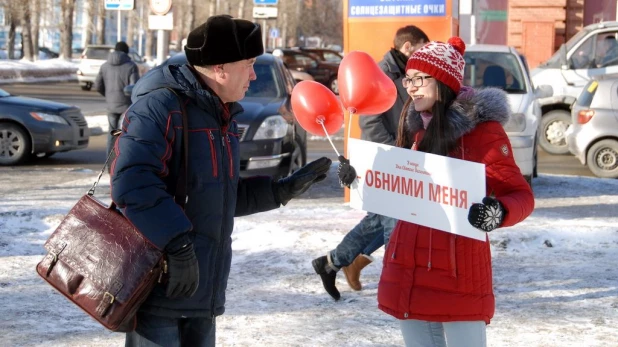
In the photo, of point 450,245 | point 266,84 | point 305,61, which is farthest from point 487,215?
point 305,61

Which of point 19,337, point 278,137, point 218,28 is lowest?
point 19,337

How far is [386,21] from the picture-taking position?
10.1 m

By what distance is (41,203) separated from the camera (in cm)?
1025

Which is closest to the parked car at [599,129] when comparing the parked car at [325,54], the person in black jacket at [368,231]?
the person in black jacket at [368,231]

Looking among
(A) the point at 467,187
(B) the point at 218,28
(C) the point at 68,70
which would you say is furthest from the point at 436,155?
(C) the point at 68,70

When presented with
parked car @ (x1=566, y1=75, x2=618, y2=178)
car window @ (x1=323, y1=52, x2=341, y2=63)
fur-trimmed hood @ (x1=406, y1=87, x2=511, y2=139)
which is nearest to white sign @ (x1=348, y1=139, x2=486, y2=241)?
fur-trimmed hood @ (x1=406, y1=87, x2=511, y2=139)

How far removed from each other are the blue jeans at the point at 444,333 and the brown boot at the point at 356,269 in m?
2.97

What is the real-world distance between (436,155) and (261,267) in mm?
4141

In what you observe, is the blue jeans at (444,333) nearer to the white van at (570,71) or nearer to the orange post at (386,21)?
the orange post at (386,21)

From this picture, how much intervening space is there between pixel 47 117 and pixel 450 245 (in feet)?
39.1

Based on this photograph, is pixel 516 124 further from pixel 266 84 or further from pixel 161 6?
pixel 161 6

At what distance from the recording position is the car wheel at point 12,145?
1458cm

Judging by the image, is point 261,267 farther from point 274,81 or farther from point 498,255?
point 274,81

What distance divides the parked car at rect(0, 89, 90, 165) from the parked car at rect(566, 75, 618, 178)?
718cm
